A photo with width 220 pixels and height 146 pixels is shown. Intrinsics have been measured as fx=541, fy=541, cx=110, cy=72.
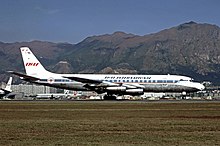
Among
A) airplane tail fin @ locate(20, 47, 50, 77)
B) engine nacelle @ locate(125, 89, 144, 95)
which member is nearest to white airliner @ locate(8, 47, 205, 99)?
engine nacelle @ locate(125, 89, 144, 95)

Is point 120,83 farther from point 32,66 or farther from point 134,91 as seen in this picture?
point 32,66

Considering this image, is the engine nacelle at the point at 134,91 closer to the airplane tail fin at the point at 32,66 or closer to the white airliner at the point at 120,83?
the white airliner at the point at 120,83

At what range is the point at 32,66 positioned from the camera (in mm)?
103250

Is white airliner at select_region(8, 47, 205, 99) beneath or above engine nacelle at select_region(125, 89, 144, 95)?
above

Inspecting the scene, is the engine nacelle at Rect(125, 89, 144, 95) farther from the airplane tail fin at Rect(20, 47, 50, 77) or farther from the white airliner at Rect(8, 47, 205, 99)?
the airplane tail fin at Rect(20, 47, 50, 77)

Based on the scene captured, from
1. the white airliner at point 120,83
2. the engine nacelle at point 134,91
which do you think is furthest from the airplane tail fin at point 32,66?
the engine nacelle at point 134,91

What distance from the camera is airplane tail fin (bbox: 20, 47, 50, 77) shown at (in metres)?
101

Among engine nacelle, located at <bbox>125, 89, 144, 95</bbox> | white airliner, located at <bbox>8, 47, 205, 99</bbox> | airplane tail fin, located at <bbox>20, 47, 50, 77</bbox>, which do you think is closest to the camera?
engine nacelle, located at <bbox>125, 89, 144, 95</bbox>

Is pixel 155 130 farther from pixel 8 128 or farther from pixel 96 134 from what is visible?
pixel 8 128

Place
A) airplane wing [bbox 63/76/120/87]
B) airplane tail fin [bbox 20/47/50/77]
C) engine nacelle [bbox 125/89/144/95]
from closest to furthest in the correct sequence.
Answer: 1. engine nacelle [bbox 125/89/144/95]
2. airplane wing [bbox 63/76/120/87]
3. airplane tail fin [bbox 20/47/50/77]

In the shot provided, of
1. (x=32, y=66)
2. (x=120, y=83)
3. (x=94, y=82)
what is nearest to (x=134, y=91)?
(x=120, y=83)

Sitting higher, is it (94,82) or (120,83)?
(94,82)

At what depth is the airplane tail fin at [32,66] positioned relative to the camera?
101m

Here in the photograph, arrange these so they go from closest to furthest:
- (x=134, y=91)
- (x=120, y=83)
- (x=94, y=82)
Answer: (x=134, y=91) → (x=120, y=83) → (x=94, y=82)
